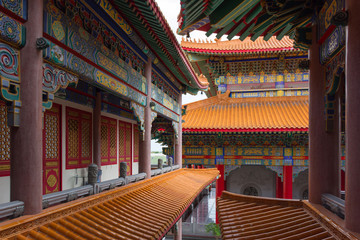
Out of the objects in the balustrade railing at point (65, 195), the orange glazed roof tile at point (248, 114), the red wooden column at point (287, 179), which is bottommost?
the red wooden column at point (287, 179)

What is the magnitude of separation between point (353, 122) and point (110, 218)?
134 inches

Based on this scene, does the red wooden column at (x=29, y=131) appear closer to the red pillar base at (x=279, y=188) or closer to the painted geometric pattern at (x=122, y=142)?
the painted geometric pattern at (x=122, y=142)

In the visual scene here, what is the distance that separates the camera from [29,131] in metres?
3.31

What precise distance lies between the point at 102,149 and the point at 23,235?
18.2 feet

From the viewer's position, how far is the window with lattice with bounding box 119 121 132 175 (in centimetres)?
997

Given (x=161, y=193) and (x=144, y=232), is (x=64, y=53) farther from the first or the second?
(x=161, y=193)

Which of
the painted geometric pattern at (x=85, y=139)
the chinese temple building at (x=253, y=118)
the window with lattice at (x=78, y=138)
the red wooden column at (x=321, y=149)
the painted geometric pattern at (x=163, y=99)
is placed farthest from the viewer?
the chinese temple building at (x=253, y=118)

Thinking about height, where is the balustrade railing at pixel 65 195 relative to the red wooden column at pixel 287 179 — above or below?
above

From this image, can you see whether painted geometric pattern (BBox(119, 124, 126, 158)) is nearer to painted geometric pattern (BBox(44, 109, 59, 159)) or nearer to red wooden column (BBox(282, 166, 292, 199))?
painted geometric pattern (BBox(44, 109, 59, 159))

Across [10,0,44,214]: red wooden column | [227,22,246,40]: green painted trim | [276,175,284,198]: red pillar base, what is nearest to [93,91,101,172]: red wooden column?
[227,22,246,40]: green painted trim

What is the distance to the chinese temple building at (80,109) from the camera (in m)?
3.29

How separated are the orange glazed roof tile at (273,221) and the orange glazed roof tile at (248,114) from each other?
24.9 ft

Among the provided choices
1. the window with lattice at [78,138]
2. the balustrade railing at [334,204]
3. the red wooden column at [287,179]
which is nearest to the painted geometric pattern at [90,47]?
the window with lattice at [78,138]

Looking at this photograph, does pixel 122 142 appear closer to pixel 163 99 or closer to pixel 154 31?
pixel 163 99
